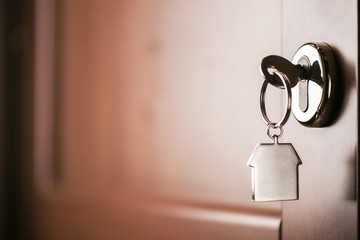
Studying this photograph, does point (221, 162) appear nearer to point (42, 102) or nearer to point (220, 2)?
point (220, 2)

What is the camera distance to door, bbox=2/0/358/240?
1.10 ft

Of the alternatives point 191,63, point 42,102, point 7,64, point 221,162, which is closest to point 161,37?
point 191,63

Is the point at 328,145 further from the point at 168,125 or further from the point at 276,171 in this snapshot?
the point at 168,125

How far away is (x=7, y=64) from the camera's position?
3.04ft

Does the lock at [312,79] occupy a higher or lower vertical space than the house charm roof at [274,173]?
higher

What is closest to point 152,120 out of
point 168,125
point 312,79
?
point 168,125

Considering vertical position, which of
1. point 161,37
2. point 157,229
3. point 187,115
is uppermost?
point 161,37

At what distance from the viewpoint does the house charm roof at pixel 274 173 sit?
0.99ft

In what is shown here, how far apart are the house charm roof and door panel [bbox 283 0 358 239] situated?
1.4 inches

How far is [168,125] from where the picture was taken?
53cm

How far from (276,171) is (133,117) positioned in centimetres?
33

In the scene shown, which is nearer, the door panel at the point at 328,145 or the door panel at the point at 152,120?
the door panel at the point at 328,145

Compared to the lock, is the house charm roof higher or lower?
lower

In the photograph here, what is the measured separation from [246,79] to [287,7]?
9 centimetres
